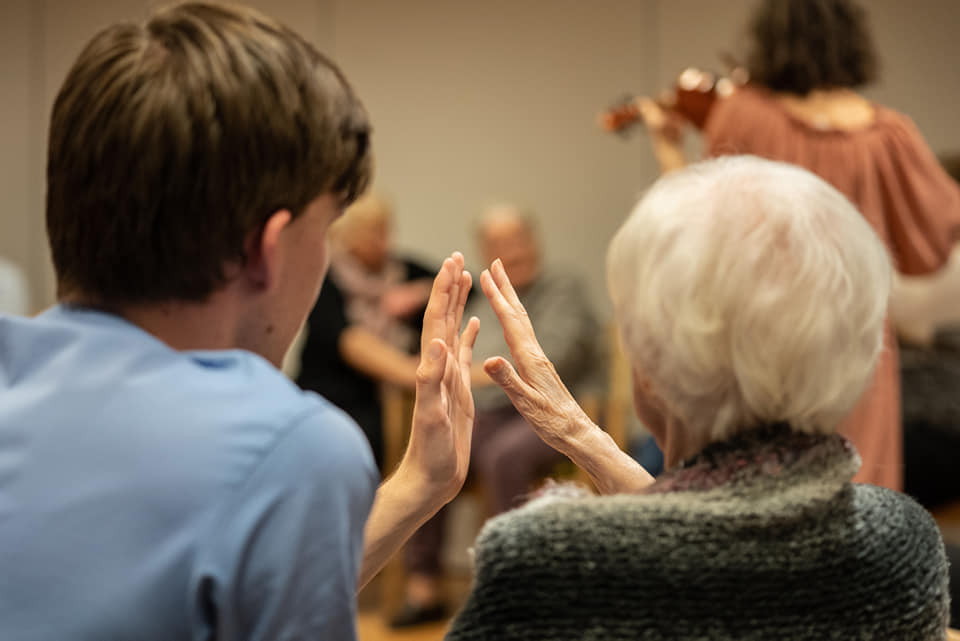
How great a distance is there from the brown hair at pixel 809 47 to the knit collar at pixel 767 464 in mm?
1501

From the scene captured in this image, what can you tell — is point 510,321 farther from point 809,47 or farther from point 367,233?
point 367,233

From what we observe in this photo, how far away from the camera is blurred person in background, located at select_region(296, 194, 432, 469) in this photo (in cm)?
368

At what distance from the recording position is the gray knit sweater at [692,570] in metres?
0.76

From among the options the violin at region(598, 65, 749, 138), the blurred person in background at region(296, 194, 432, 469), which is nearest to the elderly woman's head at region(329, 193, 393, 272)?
the blurred person in background at region(296, 194, 432, 469)

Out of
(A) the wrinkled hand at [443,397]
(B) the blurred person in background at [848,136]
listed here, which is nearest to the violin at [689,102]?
(B) the blurred person in background at [848,136]

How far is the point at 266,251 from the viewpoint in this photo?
74cm

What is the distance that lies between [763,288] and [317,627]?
0.42m

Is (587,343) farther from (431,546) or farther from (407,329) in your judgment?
(431,546)

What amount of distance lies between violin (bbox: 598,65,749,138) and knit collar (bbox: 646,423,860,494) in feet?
4.97

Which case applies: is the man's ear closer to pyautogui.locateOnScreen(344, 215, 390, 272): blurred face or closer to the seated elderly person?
the seated elderly person

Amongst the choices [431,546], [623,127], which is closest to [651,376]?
[623,127]

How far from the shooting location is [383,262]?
158 inches

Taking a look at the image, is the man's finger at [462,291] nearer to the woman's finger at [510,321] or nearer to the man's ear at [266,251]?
the woman's finger at [510,321]

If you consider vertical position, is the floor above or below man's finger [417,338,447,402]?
below
